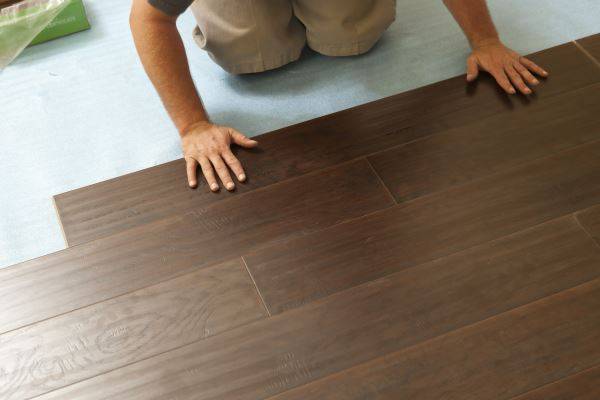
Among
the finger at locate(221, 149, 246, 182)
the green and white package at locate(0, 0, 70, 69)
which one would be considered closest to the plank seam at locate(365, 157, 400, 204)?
the finger at locate(221, 149, 246, 182)

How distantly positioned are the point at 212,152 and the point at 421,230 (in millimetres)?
596

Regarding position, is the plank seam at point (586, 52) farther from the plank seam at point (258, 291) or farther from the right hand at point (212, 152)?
the plank seam at point (258, 291)

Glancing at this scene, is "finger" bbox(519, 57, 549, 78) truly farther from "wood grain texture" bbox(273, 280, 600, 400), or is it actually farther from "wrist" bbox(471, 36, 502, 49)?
"wood grain texture" bbox(273, 280, 600, 400)

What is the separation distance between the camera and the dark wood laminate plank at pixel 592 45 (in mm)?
2295

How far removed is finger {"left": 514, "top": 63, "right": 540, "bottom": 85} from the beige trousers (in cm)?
45

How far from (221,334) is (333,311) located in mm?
253

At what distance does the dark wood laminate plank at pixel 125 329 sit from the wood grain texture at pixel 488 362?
28cm

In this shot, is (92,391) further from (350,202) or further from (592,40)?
(592,40)

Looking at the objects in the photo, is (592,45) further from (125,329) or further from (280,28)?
(125,329)

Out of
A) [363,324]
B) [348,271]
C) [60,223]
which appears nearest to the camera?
[363,324]

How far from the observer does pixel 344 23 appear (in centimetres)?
240

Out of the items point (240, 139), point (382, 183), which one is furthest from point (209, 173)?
point (382, 183)

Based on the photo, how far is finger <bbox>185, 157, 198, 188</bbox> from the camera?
1.97m

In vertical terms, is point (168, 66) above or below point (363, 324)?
above
